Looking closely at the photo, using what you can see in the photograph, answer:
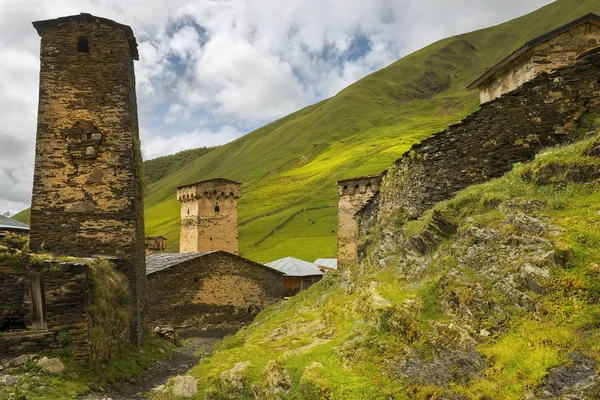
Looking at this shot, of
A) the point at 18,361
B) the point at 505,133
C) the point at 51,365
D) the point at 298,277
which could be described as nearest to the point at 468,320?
the point at 505,133

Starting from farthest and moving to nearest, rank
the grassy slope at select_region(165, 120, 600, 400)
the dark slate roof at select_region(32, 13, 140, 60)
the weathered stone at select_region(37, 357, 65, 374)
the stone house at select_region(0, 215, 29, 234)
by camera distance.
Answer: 1. the stone house at select_region(0, 215, 29, 234)
2. the dark slate roof at select_region(32, 13, 140, 60)
3. the weathered stone at select_region(37, 357, 65, 374)
4. the grassy slope at select_region(165, 120, 600, 400)

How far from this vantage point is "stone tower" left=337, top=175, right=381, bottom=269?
93.3ft

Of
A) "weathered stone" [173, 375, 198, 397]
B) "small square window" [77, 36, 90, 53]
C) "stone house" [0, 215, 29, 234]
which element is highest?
"small square window" [77, 36, 90, 53]

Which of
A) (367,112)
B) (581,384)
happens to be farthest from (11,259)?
(367,112)

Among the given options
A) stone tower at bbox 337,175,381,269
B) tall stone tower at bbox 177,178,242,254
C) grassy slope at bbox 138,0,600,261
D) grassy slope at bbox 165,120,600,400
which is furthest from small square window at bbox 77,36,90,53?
grassy slope at bbox 138,0,600,261

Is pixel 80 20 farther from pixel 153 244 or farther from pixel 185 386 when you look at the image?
pixel 153 244

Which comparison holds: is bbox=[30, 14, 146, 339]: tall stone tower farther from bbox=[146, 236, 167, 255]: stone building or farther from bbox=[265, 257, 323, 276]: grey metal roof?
bbox=[146, 236, 167, 255]: stone building

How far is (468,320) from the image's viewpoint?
20.6 ft

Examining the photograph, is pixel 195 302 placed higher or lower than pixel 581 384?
lower

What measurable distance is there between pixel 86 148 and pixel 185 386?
1078cm

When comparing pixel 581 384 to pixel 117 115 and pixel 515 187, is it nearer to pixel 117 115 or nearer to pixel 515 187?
pixel 515 187

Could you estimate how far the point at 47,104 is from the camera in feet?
51.0

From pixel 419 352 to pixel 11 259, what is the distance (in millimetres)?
11551

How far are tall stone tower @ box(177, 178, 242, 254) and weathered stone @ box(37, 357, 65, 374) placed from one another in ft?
102
